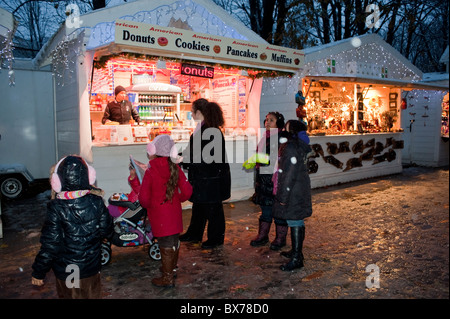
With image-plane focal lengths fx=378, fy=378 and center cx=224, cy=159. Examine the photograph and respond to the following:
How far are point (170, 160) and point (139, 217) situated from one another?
3.88ft

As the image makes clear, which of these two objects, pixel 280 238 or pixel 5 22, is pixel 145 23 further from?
pixel 280 238

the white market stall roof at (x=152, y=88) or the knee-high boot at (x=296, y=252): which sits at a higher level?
the white market stall roof at (x=152, y=88)

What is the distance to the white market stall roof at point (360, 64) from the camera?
32.8ft

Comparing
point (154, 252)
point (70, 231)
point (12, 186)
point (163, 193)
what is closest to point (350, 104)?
point (154, 252)

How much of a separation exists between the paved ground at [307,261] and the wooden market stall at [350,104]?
300 centimetres

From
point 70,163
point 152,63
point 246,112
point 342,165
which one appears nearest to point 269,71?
point 246,112

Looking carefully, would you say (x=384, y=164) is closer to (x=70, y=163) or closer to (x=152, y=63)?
(x=152, y=63)

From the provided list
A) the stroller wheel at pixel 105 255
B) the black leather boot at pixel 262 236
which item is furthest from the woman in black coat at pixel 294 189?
the stroller wheel at pixel 105 255

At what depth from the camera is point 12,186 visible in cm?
902

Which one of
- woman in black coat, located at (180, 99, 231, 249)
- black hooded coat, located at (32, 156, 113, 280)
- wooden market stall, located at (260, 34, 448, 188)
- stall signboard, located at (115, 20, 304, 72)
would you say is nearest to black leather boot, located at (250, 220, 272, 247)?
woman in black coat, located at (180, 99, 231, 249)

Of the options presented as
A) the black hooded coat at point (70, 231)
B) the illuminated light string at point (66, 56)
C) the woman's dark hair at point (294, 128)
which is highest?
the illuminated light string at point (66, 56)

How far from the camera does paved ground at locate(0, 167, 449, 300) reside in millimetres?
4062

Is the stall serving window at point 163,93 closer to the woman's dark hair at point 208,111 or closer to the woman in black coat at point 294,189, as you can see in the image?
the woman's dark hair at point 208,111

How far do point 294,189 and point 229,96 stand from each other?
Answer: 5.72m
